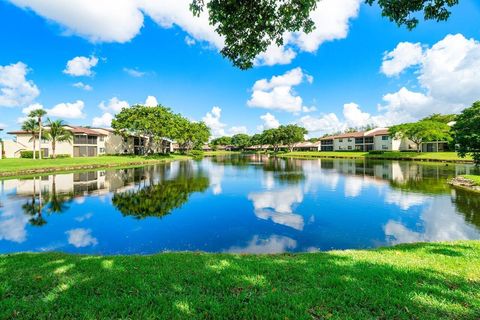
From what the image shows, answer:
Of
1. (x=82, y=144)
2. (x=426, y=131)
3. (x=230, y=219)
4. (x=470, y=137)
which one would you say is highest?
(x=426, y=131)

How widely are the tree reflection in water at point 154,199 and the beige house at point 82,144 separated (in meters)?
38.3

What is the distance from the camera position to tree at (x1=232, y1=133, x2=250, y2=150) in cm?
17600

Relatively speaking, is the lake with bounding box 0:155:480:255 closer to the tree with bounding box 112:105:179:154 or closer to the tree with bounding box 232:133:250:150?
the tree with bounding box 112:105:179:154

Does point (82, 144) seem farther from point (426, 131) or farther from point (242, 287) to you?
point (426, 131)

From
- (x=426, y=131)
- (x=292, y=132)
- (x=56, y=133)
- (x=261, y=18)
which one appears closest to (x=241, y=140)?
(x=292, y=132)

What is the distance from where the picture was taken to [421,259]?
694 centimetres

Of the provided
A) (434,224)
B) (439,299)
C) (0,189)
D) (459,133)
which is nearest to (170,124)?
(0,189)

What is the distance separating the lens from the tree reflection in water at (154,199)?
1614 cm

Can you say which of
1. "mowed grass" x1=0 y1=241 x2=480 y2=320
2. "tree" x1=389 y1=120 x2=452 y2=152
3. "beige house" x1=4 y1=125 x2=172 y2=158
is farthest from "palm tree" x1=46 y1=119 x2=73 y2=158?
"tree" x1=389 y1=120 x2=452 y2=152

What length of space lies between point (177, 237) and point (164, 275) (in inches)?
236

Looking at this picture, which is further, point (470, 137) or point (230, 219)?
point (470, 137)

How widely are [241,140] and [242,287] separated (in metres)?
172

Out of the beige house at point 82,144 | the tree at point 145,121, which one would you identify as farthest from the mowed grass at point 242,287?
the tree at point 145,121

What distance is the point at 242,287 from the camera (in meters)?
5.11
